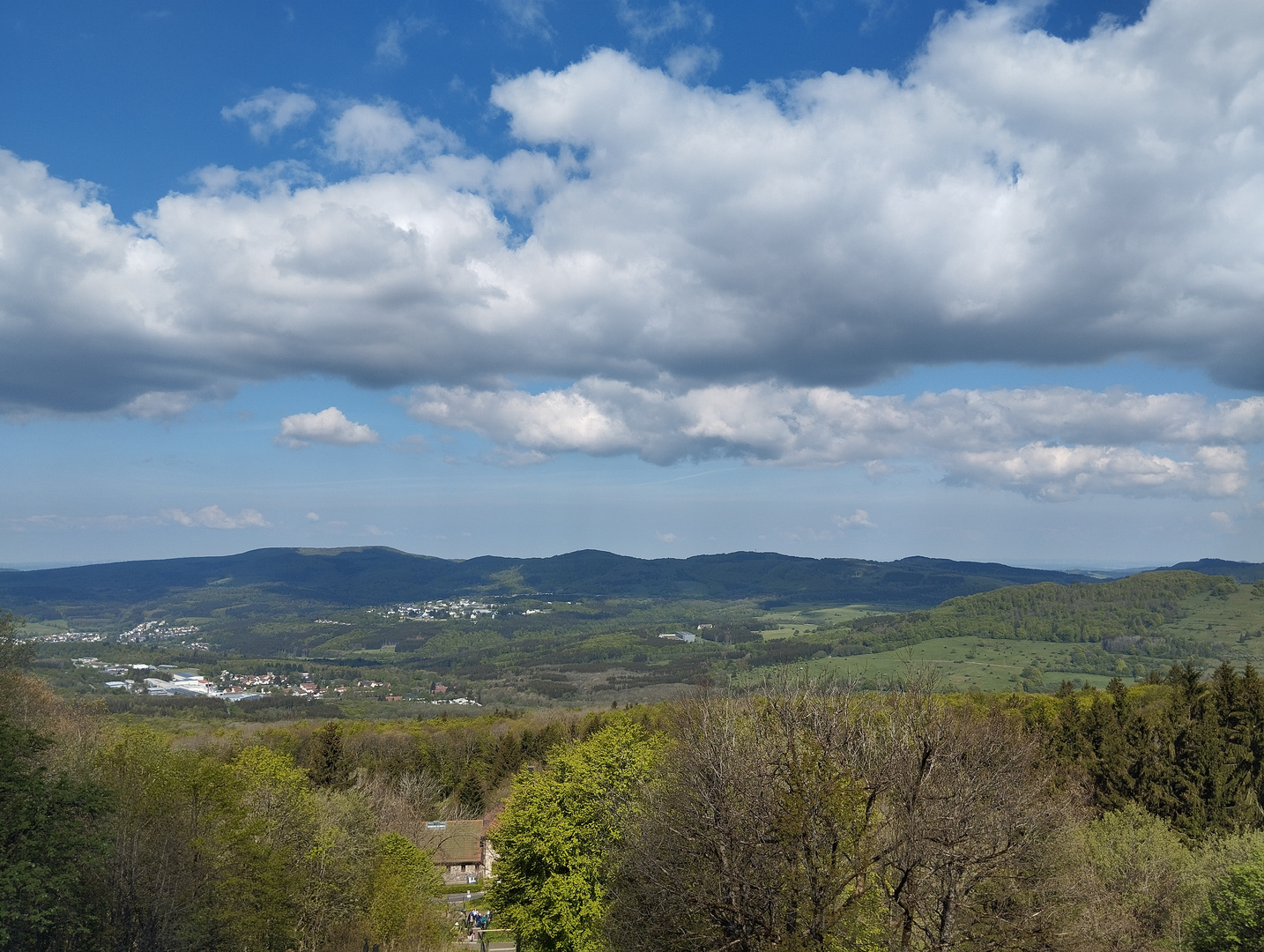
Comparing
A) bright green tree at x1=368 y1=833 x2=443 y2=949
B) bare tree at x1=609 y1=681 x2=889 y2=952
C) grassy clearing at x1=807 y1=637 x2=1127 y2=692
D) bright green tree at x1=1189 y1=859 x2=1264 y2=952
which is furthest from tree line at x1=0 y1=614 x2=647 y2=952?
grassy clearing at x1=807 y1=637 x2=1127 y2=692

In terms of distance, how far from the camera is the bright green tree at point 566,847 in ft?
104

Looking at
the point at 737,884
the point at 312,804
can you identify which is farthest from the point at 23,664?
the point at 737,884

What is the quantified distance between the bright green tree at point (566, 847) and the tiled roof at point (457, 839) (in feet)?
107

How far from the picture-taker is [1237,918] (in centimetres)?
2420

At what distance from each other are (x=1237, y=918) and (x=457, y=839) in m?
60.6

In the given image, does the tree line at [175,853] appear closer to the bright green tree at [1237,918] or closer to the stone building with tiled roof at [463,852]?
the stone building with tiled roof at [463,852]

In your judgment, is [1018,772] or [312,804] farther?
[312,804]

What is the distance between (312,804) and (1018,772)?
113ft

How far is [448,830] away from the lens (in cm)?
6956

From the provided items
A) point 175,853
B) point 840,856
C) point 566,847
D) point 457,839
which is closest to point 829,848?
point 840,856

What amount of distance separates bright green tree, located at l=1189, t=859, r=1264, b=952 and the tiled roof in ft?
179

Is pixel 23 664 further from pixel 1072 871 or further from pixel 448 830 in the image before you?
pixel 1072 871

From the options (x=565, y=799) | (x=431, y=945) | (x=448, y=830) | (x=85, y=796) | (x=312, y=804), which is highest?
(x=85, y=796)

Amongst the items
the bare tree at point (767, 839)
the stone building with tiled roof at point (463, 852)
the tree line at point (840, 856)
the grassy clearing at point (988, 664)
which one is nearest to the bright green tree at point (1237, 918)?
the tree line at point (840, 856)
